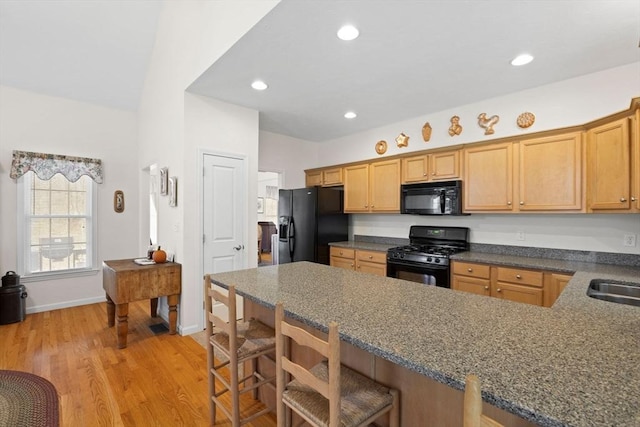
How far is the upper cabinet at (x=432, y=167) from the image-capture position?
145 inches

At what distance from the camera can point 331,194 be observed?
4855mm

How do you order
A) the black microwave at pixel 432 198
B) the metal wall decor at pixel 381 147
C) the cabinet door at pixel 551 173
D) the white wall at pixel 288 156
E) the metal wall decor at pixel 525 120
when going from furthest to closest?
the white wall at pixel 288 156 → the metal wall decor at pixel 381 147 → the black microwave at pixel 432 198 → the metal wall decor at pixel 525 120 → the cabinet door at pixel 551 173

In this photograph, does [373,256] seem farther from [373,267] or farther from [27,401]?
[27,401]

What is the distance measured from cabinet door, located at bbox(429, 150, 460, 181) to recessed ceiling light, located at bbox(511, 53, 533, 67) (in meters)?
1.12

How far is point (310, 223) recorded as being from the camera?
15.3 feet

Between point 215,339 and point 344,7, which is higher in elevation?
point 344,7

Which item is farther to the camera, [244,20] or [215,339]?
[244,20]

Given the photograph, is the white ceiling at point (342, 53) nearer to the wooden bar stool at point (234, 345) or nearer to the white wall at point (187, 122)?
the white wall at point (187, 122)

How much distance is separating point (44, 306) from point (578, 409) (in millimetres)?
5574

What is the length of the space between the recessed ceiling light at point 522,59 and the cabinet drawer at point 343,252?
2.80 metres

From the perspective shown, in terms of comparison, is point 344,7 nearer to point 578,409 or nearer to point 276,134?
point 578,409

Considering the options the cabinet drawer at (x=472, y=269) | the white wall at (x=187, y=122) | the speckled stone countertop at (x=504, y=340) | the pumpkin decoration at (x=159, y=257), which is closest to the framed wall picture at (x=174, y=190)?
the white wall at (x=187, y=122)

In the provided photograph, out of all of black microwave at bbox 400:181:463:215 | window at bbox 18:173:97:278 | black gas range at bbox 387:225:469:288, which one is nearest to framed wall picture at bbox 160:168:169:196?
window at bbox 18:173:97:278

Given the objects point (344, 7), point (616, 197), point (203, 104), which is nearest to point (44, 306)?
point (203, 104)
